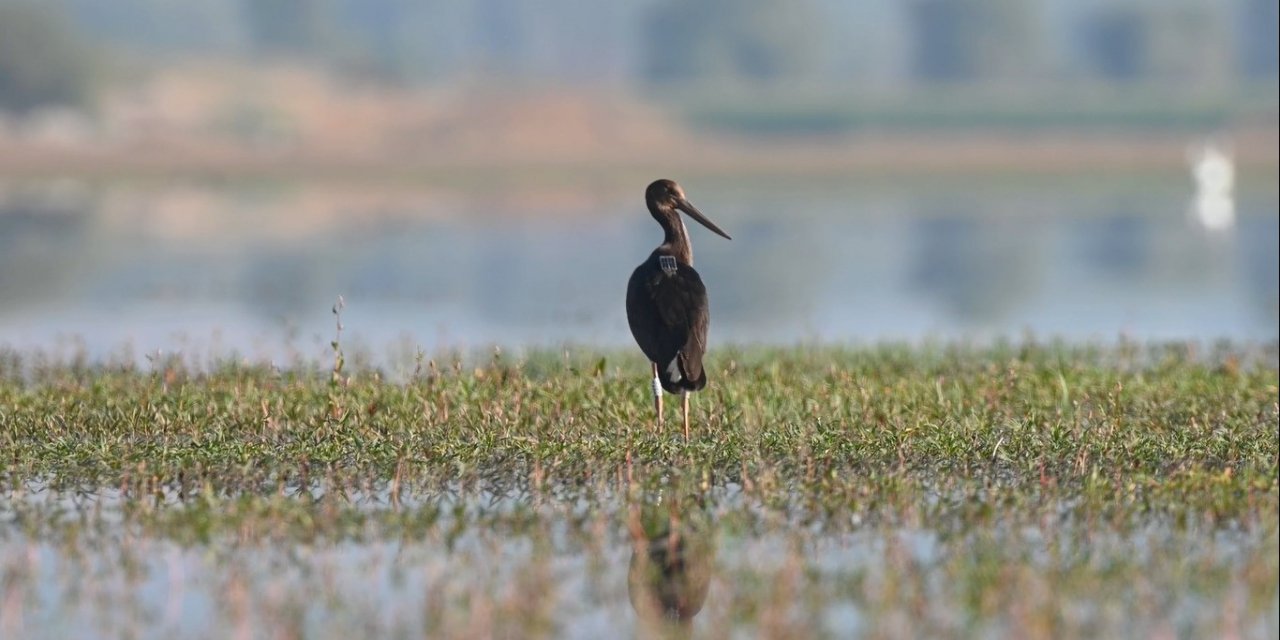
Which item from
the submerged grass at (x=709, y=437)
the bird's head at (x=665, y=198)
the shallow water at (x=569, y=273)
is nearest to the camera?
the submerged grass at (x=709, y=437)

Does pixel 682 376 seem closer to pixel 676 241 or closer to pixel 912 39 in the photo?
pixel 676 241

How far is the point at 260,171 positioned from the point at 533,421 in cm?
9264

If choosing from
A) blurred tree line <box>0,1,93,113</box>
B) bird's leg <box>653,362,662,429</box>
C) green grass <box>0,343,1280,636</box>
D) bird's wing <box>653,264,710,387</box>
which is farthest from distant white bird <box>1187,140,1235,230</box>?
blurred tree line <box>0,1,93,113</box>

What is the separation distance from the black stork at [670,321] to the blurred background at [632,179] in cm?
438

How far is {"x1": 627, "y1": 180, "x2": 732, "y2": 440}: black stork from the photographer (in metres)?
12.1

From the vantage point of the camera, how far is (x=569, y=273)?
→ 36.8 m

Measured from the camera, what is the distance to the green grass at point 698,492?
8125mm

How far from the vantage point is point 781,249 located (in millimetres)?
44625

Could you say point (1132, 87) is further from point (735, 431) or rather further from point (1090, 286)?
point (735, 431)

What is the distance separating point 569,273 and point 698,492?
26.5 m

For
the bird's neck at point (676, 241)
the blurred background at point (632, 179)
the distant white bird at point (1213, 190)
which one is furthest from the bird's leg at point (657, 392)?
the distant white bird at point (1213, 190)

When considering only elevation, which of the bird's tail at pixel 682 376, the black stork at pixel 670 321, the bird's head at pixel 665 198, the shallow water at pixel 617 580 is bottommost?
the shallow water at pixel 617 580

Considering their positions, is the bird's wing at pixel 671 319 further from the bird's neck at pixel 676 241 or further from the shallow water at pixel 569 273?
the shallow water at pixel 569 273

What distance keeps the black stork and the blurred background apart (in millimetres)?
4375
